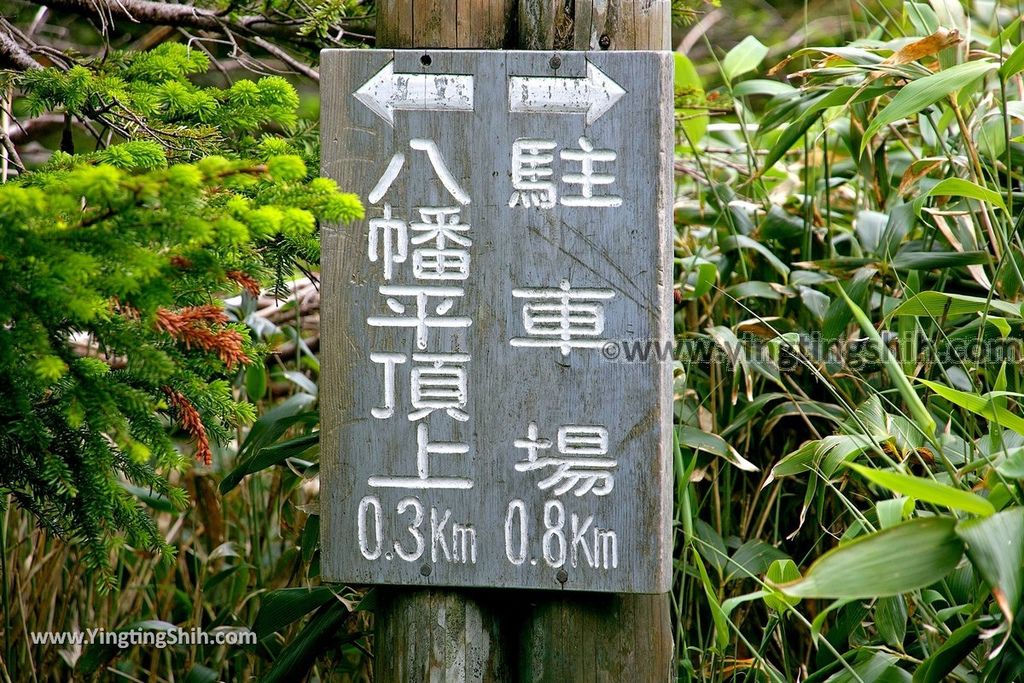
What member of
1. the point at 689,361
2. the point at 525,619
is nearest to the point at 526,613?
the point at 525,619

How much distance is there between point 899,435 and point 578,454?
1.71 feet

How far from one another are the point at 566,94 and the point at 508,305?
12.4 inches

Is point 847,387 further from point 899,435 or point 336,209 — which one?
point 336,209

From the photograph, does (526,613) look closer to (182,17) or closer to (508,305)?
(508,305)

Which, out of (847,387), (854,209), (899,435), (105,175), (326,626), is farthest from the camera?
(854,209)

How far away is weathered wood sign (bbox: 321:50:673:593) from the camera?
4.43 ft

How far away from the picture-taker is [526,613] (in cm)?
148

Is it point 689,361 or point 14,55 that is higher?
point 14,55

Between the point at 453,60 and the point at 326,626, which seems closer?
the point at 453,60

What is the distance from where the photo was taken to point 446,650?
4.67 ft

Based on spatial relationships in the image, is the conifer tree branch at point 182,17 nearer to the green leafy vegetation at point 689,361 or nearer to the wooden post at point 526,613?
the green leafy vegetation at point 689,361

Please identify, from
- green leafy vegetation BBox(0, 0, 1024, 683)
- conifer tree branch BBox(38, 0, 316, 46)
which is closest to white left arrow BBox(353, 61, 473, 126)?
green leafy vegetation BBox(0, 0, 1024, 683)

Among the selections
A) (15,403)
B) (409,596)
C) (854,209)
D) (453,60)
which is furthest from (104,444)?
(854,209)

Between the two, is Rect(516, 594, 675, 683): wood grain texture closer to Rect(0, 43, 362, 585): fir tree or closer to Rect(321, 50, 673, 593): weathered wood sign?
Rect(321, 50, 673, 593): weathered wood sign
